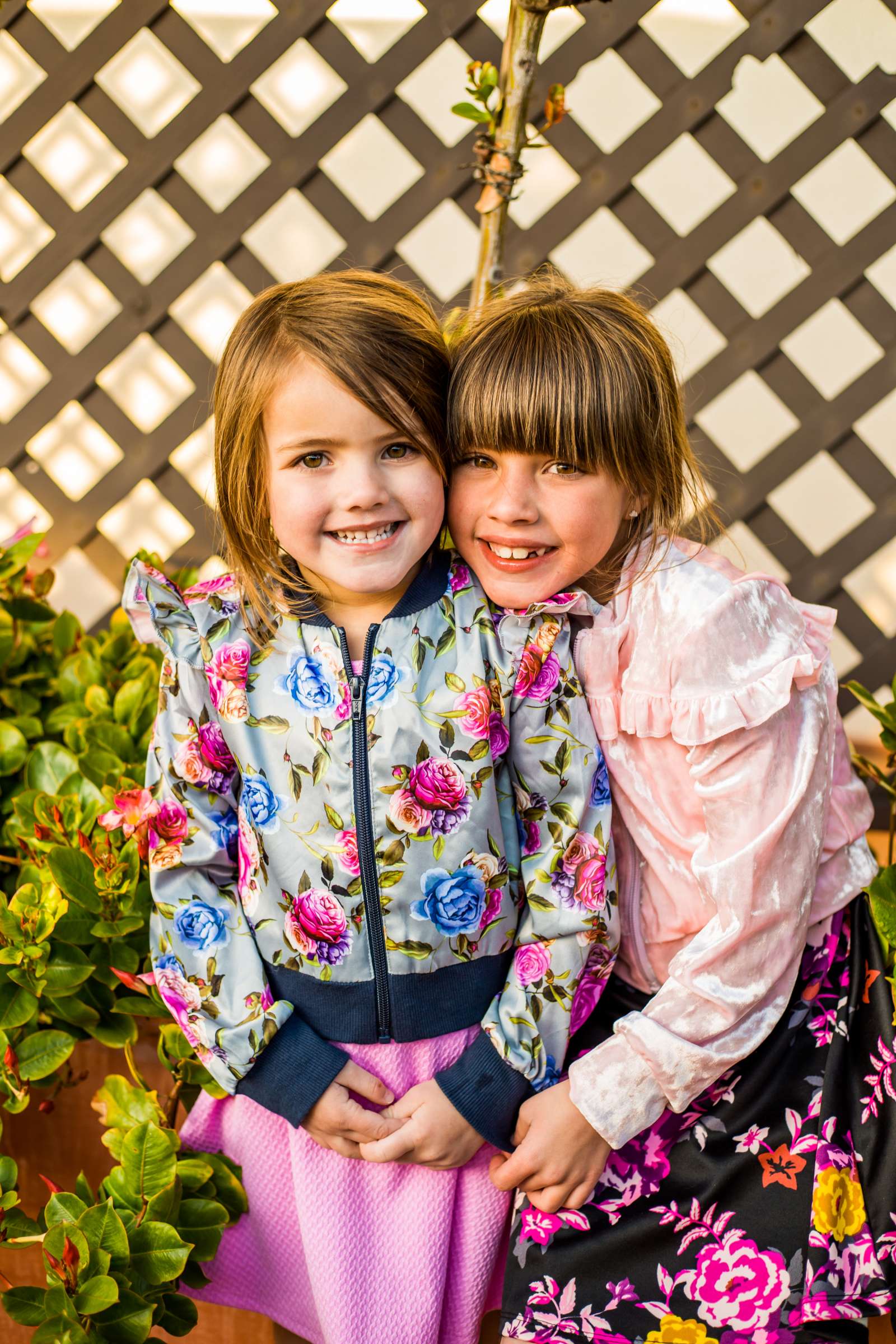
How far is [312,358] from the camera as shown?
2.83ft

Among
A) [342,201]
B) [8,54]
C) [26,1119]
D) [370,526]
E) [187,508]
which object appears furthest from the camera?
[8,54]

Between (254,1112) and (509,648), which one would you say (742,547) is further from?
(254,1112)

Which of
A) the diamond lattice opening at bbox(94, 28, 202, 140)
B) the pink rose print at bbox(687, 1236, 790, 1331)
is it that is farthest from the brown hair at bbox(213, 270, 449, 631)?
the diamond lattice opening at bbox(94, 28, 202, 140)

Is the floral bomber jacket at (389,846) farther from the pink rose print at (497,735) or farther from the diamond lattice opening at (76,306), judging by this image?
the diamond lattice opening at (76,306)

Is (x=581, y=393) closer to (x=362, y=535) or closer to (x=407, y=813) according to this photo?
(x=362, y=535)

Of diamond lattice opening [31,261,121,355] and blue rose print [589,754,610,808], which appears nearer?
blue rose print [589,754,610,808]

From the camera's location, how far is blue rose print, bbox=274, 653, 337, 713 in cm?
91

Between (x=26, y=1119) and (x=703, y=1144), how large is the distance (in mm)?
631

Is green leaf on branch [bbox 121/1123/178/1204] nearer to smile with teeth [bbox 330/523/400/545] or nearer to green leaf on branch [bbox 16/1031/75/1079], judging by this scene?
green leaf on branch [bbox 16/1031/75/1079]

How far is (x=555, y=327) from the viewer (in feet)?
2.97

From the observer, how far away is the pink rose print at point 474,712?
899 mm

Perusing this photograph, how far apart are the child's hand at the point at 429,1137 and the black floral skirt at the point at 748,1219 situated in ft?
0.26

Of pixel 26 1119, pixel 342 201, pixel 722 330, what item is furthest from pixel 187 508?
pixel 26 1119

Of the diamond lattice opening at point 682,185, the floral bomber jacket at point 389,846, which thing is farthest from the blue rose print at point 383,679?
the diamond lattice opening at point 682,185
